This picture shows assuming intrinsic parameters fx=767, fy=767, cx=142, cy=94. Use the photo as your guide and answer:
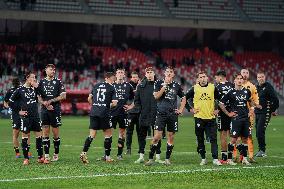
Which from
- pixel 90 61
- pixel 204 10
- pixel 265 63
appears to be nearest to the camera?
pixel 90 61

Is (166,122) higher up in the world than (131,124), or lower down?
higher up

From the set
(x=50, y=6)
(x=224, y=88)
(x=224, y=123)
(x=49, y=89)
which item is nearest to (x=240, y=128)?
(x=224, y=123)

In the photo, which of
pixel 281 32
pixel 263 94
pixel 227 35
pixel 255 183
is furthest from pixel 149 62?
pixel 255 183

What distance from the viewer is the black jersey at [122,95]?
68.7 feet

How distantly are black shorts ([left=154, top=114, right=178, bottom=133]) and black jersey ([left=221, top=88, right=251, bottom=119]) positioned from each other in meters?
1.34

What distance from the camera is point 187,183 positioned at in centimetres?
1433

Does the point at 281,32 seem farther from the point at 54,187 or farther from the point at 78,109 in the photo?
the point at 54,187

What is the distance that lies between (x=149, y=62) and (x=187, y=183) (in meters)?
47.0

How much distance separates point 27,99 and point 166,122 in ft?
11.3

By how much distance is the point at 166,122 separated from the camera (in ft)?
60.8

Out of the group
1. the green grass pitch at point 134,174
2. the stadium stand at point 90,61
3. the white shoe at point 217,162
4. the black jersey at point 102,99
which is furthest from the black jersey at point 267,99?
the stadium stand at point 90,61

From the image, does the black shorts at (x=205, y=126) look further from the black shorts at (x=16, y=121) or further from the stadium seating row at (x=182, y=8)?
the stadium seating row at (x=182, y=8)

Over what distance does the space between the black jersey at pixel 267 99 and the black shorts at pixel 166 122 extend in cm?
423

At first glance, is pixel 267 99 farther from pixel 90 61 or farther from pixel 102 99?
pixel 90 61
